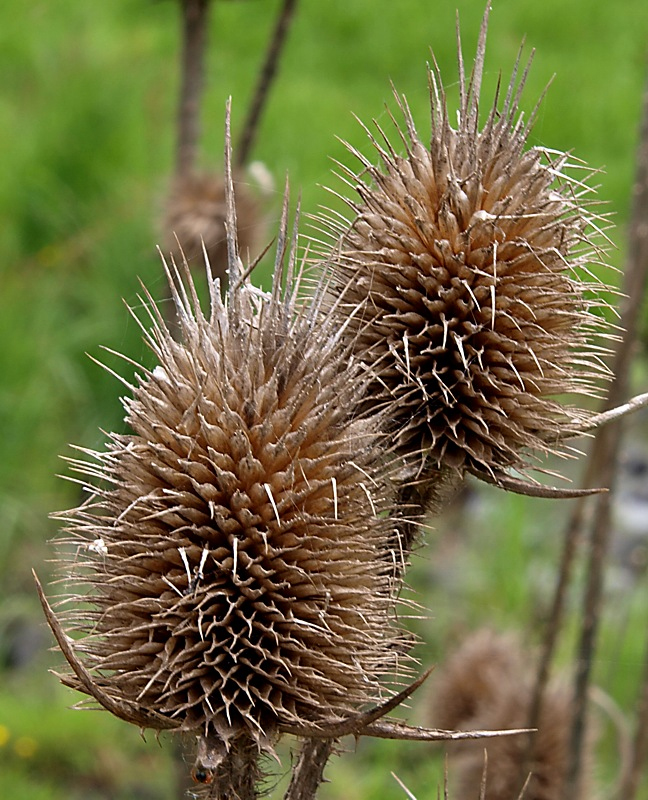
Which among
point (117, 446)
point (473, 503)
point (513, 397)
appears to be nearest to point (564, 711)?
point (513, 397)

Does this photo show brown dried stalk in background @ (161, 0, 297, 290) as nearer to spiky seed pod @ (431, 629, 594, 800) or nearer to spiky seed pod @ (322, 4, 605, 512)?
spiky seed pod @ (431, 629, 594, 800)

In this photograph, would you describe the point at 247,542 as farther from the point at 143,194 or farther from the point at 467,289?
the point at 143,194

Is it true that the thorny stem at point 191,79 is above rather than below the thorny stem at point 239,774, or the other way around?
above

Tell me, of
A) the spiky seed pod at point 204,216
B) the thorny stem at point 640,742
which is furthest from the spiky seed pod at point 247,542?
the spiky seed pod at point 204,216

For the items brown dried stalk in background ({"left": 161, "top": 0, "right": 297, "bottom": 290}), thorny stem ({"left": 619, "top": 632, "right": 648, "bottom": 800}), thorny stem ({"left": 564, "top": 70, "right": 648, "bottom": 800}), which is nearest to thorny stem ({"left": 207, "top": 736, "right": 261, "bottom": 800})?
thorny stem ({"left": 564, "top": 70, "right": 648, "bottom": 800})

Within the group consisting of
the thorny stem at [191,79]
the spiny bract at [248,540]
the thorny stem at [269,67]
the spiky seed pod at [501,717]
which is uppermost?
the thorny stem at [191,79]

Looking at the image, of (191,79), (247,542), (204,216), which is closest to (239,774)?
(247,542)

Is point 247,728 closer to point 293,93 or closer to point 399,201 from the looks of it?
point 399,201

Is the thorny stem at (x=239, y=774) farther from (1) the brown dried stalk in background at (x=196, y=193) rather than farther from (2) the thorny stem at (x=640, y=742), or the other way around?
(1) the brown dried stalk in background at (x=196, y=193)

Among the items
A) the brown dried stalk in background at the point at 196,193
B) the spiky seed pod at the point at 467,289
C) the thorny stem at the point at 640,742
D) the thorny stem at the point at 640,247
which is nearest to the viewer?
the spiky seed pod at the point at 467,289
